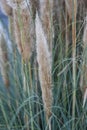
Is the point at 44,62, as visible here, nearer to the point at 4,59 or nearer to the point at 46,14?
the point at 46,14

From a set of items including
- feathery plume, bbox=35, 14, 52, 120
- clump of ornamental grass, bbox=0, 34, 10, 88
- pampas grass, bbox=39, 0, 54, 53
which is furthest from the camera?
clump of ornamental grass, bbox=0, 34, 10, 88

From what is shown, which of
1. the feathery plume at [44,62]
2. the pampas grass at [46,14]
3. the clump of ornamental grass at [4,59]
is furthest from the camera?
the clump of ornamental grass at [4,59]

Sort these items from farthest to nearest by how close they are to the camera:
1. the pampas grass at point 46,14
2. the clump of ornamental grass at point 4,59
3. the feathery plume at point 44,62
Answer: the clump of ornamental grass at point 4,59 < the pampas grass at point 46,14 < the feathery plume at point 44,62

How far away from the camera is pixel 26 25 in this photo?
1.33m

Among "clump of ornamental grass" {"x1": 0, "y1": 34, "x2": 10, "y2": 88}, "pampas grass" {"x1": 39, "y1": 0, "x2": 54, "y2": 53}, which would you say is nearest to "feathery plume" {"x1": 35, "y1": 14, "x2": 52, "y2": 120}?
"pampas grass" {"x1": 39, "y1": 0, "x2": 54, "y2": 53}

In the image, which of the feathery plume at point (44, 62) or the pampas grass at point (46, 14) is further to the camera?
the pampas grass at point (46, 14)

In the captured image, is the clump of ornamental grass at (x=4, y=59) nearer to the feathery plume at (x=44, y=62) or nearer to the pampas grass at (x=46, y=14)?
the pampas grass at (x=46, y=14)

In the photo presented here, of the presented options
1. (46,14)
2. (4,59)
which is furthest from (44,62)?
(4,59)

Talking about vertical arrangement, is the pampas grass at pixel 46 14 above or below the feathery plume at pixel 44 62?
above

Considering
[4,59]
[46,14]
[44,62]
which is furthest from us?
[4,59]

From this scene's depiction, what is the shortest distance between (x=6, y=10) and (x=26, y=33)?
0.26 metres

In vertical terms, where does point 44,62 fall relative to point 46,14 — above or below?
below

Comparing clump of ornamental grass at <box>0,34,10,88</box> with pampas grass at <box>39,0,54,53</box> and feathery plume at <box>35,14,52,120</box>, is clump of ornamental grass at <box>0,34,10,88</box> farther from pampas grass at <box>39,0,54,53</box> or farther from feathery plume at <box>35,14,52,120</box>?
feathery plume at <box>35,14,52,120</box>

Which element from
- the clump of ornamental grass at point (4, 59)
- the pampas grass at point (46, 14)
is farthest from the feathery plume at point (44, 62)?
the clump of ornamental grass at point (4, 59)
